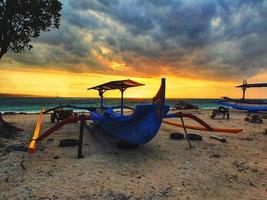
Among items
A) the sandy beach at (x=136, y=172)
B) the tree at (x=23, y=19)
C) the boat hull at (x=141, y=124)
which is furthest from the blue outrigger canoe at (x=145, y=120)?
the tree at (x=23, y=19)

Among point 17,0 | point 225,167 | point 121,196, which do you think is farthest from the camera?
point 17,0

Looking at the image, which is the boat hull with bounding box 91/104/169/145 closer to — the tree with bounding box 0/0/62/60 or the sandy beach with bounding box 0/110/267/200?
the sandy beach with bounding box 0/110/267/200

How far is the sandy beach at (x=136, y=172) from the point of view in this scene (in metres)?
6.39

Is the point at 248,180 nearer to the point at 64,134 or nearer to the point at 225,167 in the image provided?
the point at 225,167

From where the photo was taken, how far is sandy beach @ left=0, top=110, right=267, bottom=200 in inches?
252

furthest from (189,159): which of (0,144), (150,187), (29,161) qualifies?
(0,144)

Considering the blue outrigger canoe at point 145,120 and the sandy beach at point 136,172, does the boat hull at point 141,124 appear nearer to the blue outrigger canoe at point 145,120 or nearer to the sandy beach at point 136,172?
the blue outrigger canoe at point 145,120

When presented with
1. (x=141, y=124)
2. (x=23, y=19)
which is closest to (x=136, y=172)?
(x=141, y=124)

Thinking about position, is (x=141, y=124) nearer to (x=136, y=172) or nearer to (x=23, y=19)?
(x=136, y=172)

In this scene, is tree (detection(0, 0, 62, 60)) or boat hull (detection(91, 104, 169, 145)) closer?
boat hull (detection(91, 104, 169, 145))

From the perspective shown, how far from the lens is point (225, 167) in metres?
8.50

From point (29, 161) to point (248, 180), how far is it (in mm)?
6662

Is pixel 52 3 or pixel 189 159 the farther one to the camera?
pixel 52 3

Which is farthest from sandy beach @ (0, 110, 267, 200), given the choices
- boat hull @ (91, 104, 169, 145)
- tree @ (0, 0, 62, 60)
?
tree @ (0, 0, 62, 60)
